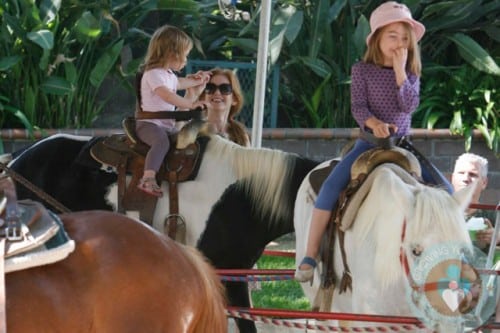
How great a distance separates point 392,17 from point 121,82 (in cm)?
620

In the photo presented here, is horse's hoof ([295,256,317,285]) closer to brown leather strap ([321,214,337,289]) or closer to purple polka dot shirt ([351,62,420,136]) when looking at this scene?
brown leather strap ([321,214,337,289])

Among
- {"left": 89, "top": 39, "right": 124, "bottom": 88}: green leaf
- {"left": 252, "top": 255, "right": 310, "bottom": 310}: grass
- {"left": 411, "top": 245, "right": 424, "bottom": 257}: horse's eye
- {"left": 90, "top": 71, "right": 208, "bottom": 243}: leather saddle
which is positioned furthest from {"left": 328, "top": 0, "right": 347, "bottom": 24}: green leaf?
{"left": 411, "top": 245, "right": 424, "bottom": 257}: horse's eye

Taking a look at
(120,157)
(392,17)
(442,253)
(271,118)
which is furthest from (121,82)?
(442,253)

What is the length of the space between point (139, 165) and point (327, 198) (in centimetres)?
144

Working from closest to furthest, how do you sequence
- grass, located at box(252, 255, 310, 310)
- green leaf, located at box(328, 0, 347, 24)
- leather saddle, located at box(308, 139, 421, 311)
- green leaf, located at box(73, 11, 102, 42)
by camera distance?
1. leather saddle, located at box(308, 139, 421, 311)
2. grass, located at box(252, 255, 310, 310)
3. green leaf, located at box(73, 11, 102, 42)
4. green leaf, located at box(328, 0, 347, 24)

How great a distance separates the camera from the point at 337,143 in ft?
32.3

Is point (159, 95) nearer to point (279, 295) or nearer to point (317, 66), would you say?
point (279, 295)

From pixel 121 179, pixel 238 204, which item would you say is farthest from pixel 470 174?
pixel 121 179

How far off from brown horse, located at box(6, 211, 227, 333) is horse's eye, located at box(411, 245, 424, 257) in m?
0.94

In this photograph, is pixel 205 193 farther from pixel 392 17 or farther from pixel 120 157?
pixel 392 17

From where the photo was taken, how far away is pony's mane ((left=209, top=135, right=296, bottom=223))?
5.14 m

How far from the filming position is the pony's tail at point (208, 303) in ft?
10.1

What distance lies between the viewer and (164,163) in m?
5.20

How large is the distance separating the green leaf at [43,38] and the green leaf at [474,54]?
4208mm
